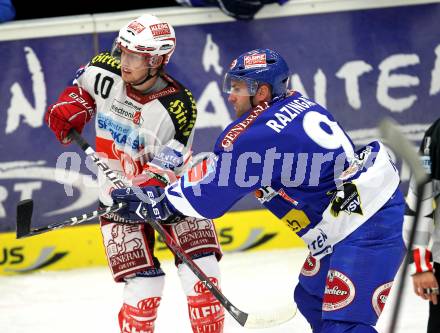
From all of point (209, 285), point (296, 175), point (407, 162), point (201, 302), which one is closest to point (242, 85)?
point (296, 175)

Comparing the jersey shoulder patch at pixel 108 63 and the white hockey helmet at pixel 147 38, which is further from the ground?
the white hockey helmet at pixel 147 38

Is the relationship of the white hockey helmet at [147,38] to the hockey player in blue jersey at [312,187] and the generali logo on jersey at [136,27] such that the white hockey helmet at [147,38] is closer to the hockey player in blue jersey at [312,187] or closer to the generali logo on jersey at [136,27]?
the generali logo on jersey at [136,27]

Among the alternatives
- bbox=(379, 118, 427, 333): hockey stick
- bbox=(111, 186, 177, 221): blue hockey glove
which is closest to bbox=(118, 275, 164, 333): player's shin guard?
bbox=(111, 186, 177, 221): blue hockey glove

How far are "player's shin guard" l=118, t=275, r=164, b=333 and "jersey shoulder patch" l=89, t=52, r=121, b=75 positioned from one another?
3.02 feet

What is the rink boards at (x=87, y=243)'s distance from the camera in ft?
18.8

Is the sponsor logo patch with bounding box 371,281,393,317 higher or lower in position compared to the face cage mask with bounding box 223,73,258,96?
lower

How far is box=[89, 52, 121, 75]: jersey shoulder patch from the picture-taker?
4.28 metres

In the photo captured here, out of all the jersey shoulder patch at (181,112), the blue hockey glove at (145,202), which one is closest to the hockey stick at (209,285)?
the blue hockey glove at (145,202)

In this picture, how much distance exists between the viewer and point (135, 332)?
4141 millimetres

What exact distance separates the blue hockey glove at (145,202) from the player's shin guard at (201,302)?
0.42 m

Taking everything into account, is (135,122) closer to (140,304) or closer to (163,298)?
(140,304)

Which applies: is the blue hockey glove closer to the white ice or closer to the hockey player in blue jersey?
the hockey player in blue jersey

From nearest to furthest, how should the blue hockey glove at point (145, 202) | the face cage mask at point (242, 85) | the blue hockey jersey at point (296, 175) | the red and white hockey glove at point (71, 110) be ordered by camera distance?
the blue hockey jersey at point (296, 175), the face cage mask at point (242, 85), the blue hockey glove at point (145, 202), the red and white hockey glove at point (71, 110)

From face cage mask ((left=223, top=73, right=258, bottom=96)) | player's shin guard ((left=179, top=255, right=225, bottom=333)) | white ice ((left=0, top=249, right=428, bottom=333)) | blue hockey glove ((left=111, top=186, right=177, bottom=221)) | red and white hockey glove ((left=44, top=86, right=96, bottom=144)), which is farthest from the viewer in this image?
white ice ((left=0, top=249, right=428, bottom=333))
